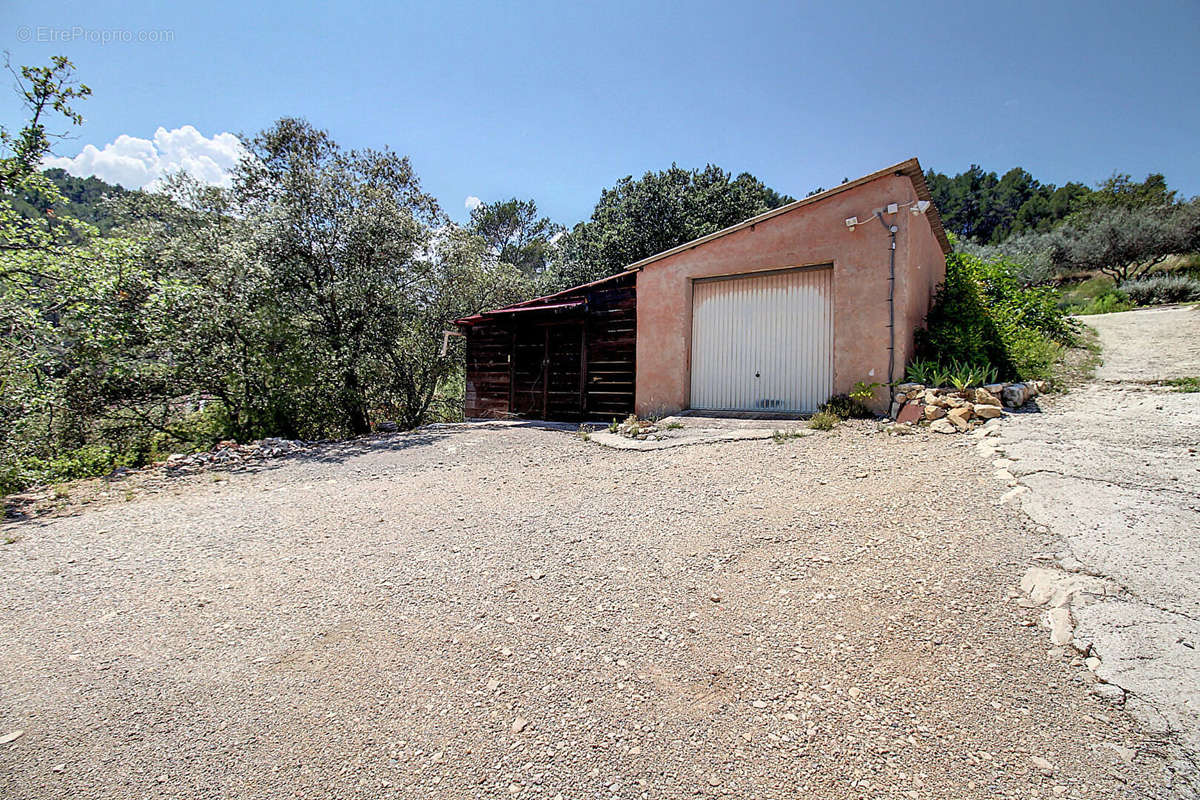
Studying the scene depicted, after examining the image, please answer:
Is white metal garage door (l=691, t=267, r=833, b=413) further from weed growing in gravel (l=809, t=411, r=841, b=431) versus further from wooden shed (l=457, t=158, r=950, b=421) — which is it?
weed growing in gravel (l=809, t=411, r=841, b=431)

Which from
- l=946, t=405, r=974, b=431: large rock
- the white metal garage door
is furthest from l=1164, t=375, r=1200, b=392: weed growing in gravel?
the white metal garage door

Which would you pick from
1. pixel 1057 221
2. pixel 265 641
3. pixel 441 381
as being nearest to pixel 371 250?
pixel 441 381

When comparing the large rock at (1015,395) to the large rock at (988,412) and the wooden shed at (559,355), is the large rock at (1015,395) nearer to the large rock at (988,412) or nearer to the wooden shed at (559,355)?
the large rock at (988,412)

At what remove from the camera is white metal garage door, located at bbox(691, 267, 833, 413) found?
7.73m

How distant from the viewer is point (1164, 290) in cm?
1673

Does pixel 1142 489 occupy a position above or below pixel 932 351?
below

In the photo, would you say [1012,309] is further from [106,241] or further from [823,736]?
[106,241]

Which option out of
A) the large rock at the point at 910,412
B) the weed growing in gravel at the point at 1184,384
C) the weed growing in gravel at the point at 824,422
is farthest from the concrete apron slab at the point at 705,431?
the weed growing in gravel at the point at 1184,384

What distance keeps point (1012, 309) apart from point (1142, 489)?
266 inches

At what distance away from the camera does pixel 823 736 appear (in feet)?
6.06

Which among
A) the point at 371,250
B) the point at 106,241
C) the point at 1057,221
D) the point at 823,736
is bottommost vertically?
the point at 823,736

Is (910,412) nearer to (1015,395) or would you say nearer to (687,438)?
(1015,395)

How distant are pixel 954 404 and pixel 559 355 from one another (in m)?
7.49

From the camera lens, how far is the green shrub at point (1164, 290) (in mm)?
16219
